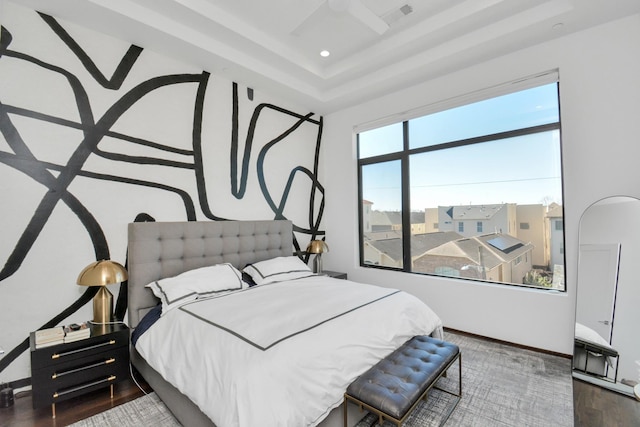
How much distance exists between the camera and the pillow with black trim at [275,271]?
10.7 feet

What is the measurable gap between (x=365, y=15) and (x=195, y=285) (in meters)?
2.74

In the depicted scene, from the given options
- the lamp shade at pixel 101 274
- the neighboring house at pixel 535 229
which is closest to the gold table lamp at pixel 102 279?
the lamp shade at pixel 101 274

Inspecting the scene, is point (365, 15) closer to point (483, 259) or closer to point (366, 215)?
point (366, 215)

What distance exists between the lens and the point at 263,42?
3.11 m

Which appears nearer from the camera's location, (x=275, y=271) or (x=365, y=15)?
(x=365, y=15)

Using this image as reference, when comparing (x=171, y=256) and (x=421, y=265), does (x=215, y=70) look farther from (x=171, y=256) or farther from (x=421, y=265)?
(x=421, y=265)

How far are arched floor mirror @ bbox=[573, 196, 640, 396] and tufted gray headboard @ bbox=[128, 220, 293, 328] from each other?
3207mm

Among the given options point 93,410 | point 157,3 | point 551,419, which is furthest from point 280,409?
point 157,3

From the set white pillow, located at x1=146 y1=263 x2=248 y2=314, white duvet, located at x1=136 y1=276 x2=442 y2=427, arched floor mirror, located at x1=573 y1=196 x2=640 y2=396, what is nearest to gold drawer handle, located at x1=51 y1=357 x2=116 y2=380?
white duvet, located at x1=136 y1=276 x2=442 y2=427

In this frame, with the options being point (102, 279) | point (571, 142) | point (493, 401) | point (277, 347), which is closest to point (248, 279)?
point (102, 279)

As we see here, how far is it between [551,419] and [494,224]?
192cm

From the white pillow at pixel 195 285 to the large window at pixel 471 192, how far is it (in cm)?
224

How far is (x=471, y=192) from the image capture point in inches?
137

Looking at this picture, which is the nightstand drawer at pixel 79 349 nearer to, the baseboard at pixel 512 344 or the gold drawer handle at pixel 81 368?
the gold drawer handle at pixel 81 368
